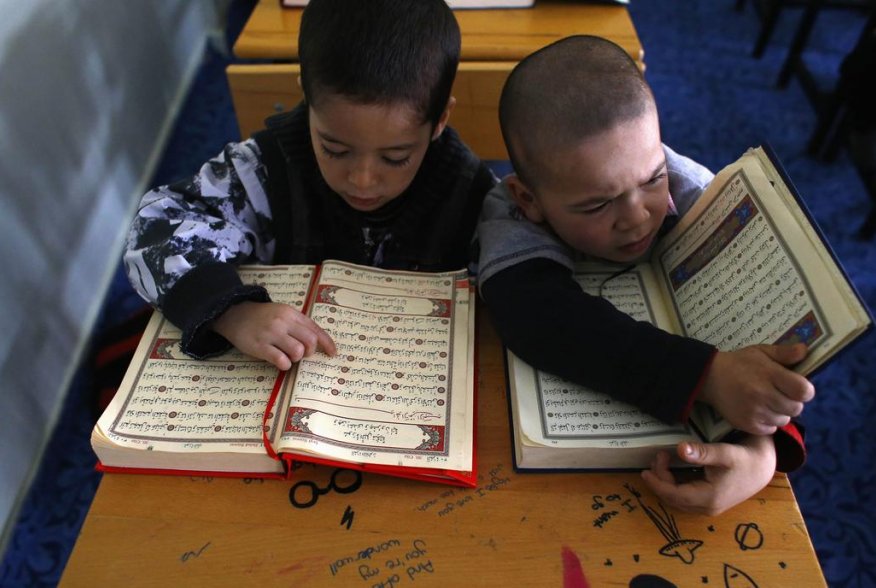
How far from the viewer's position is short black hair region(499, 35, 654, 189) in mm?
757

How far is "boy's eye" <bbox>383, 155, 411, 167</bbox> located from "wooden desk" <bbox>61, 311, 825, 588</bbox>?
1.23ft

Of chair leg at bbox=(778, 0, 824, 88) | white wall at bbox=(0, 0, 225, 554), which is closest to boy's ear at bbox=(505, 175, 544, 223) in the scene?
white wall at bbox=(0, 0, 225, 554)

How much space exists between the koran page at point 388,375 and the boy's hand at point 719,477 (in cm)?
20

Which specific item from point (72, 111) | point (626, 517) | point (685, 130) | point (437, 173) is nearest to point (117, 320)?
point (72, 111)

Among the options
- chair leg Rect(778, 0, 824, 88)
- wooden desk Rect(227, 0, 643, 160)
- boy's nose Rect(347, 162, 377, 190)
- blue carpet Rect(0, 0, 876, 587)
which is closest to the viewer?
boy's nose Rect(347, 162, 377, 190)

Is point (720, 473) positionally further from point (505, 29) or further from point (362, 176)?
point (505, 29)

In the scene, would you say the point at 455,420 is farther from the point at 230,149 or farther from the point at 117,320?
the point at 117,320

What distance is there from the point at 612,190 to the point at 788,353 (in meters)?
0.26

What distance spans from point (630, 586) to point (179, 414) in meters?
0.47

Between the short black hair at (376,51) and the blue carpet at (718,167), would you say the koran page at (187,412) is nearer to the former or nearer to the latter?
the short black hair at (376,51)

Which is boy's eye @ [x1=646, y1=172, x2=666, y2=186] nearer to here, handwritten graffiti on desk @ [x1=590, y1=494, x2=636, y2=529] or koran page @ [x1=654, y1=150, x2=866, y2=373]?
koran page @ [x1=654, y1=150, x2=866, y2=373]

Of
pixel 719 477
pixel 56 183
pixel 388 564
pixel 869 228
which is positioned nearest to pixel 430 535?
pixel 388 564

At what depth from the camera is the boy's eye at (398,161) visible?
32.6 inches

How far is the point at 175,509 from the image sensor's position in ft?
2.13
